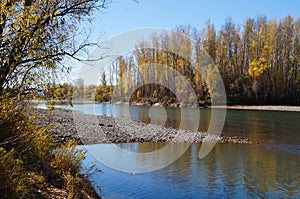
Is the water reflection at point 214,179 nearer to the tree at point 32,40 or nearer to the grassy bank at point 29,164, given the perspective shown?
the grassy bank at point 29,164

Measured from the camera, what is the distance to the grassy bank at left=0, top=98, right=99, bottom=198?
414cm

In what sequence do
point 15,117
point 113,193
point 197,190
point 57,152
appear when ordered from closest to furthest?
point 15,117, point 57,152, point 113,193, point 197,190

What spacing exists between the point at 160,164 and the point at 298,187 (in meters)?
4.54

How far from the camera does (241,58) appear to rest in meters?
58.6

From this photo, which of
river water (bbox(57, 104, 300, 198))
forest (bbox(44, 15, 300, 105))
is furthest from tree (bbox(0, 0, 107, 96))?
forest (bbox(44, 15, 300, 105))

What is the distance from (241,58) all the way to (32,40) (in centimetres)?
5837

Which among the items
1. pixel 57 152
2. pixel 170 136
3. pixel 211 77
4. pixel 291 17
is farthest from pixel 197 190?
pixel 291 17

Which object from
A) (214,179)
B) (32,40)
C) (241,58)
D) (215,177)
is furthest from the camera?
(241,58)

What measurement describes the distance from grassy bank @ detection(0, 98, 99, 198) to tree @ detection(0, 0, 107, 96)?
0.45m

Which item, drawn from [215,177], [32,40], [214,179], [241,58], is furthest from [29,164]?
[241,58]

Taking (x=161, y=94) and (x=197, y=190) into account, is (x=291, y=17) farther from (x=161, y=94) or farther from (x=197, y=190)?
(x=197, y=190)

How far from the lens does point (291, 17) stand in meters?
54.8

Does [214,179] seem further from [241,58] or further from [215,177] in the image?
[241,58]

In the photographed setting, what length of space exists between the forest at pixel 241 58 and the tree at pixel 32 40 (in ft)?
156
